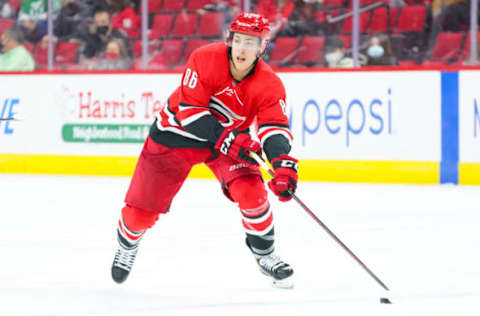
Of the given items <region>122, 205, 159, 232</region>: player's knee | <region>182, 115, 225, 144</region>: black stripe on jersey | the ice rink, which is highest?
<region>182, 115, 225, 144</region>: black stripe on jersey

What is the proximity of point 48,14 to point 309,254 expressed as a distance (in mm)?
4661

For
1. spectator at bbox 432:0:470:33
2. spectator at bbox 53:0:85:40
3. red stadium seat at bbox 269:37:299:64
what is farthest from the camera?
spectator at bbox 53:0:85:40

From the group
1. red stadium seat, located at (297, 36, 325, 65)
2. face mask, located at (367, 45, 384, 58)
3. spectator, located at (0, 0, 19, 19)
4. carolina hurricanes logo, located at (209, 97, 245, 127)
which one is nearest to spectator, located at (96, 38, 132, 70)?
spectator, located at (0, 0, 19, 19)

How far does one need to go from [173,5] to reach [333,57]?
1442mm

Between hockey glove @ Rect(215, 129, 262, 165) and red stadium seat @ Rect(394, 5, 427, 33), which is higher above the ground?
red stadium seat @ Rect(394, 5, 427, 33)

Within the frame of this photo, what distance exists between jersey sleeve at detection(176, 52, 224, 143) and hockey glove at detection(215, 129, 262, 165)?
0.04m

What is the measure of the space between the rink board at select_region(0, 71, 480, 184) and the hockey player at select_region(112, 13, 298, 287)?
3694 millimetres

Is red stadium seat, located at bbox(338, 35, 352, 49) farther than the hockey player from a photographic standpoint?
Yes

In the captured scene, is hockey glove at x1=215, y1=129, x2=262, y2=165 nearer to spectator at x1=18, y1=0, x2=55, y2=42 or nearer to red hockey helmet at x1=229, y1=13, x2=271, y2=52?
red hockey helmet at x1=229, y1=13, x2=271, y2=52

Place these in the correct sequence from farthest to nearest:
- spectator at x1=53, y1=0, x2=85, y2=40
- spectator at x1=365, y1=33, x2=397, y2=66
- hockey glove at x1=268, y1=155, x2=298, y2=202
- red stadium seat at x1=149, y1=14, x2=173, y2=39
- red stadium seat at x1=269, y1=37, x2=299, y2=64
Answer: spectator at x1=53, y1=0, x2=85, y2=40, red stadium seat at x1=149, y1=14, x2=173, y2=39, red stadium seat at x1=269, y1=37, x2=299, y2=64, spectator at x1=365, y1=33, x2=397, y2=66, hockey glove at x1=268, y1=155, x2=298, y2=202

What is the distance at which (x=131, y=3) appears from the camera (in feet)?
25.2

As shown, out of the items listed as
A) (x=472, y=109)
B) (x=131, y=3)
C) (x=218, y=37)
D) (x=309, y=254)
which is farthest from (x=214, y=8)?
(x=309, y=254)

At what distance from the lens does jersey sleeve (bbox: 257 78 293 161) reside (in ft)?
10.3

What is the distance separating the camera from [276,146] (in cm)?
312
